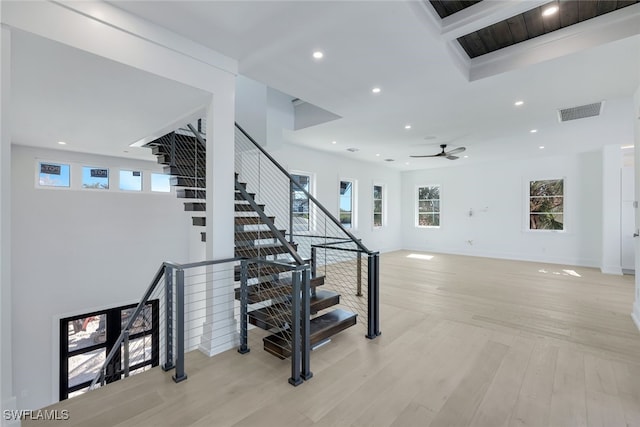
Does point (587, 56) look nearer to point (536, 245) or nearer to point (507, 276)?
point (507, 276)

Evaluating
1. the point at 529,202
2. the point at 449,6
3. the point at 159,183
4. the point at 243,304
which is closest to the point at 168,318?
the point at 243,304

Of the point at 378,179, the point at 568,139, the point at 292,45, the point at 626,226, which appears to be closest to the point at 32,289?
the point at 292,45

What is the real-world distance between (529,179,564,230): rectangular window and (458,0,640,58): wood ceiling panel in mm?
6262

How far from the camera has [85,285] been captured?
5750 millimetres

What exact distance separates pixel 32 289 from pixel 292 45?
19.8ft

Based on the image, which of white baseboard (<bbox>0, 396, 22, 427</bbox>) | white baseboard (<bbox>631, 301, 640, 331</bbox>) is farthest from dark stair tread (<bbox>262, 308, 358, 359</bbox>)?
white baseboard (<bbox>631, 301, 640, 331</bbox>)

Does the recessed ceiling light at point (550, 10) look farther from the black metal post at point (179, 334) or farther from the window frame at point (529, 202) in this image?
the window frame at point (529, 202)

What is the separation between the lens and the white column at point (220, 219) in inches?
115

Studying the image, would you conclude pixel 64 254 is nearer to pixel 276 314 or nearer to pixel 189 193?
pixel 189 193

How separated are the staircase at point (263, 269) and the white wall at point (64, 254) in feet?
7.12

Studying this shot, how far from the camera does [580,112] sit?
4.63m

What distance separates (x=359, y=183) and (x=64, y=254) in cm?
692

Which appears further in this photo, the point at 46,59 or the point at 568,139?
the point at 568,139

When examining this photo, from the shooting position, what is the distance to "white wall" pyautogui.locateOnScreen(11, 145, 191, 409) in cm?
506
